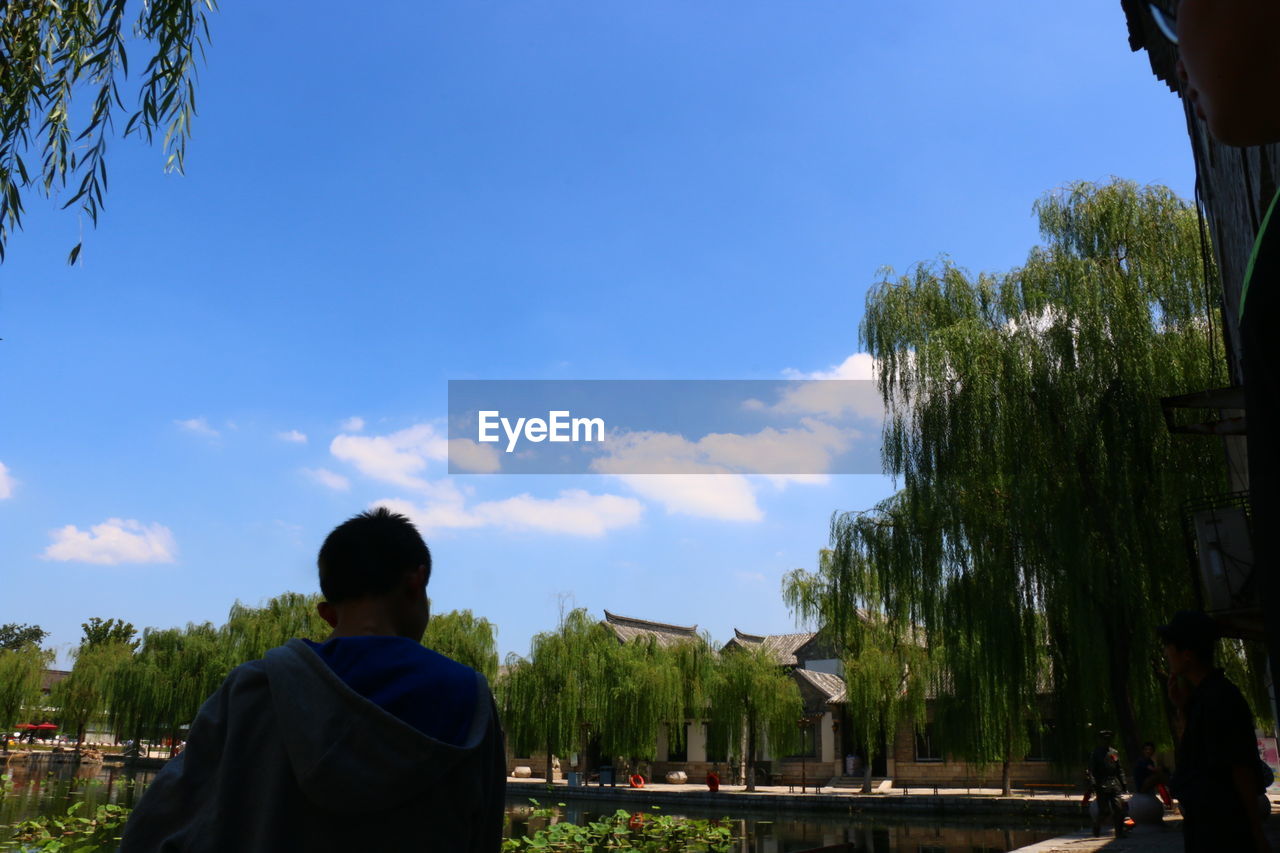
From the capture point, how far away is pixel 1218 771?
8.07 ft

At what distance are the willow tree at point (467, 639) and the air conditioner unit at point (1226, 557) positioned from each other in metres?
19.0

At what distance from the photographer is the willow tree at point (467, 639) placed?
23.5 m

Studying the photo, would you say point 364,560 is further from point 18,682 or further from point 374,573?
point 18,682

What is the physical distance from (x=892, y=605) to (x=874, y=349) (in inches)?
133

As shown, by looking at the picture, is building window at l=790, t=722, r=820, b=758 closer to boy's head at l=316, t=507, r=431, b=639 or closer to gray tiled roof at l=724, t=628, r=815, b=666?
gray tiled roof at l=724, t=628, r=815, b=666

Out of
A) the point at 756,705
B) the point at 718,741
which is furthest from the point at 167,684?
the point at 756,705

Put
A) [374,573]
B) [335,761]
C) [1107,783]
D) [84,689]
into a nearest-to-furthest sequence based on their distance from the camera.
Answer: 1. [335,761]
2. [374,573]
3. [1107,783]
4. [84,689]

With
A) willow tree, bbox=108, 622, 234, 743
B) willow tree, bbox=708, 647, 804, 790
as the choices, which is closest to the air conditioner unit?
willow tree, bbox=708, 647, 804, 790

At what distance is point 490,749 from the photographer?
1319 mm

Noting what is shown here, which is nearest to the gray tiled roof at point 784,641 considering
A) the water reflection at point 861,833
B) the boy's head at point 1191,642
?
the water reflection at point 861,833

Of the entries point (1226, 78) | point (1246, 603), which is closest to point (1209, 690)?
point (1226, 78)

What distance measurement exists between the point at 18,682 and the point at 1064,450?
29760 mm

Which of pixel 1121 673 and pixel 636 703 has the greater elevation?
pixel 1121 673

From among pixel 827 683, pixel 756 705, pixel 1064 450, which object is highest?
pixel 1064 450
